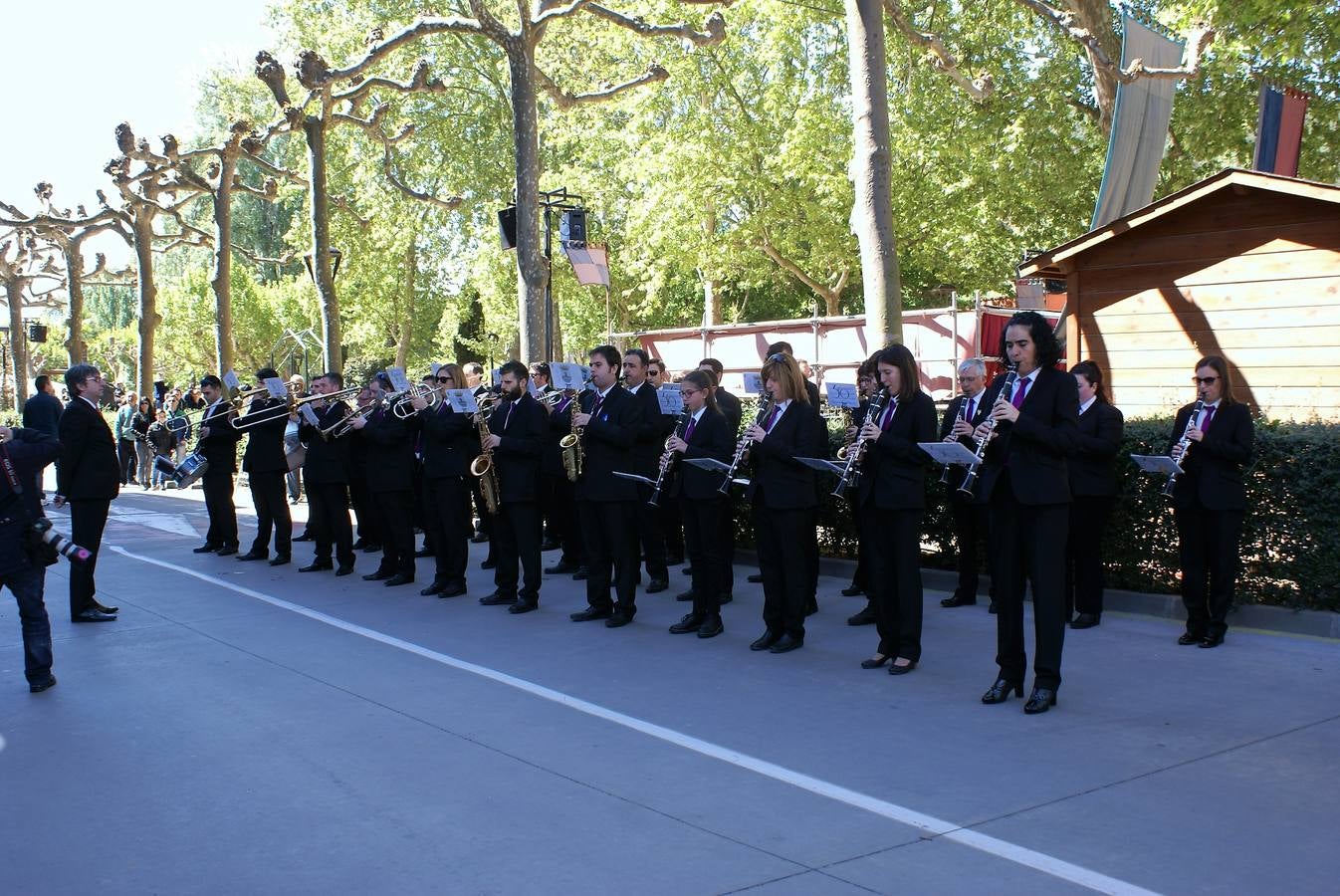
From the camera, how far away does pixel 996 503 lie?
6.64 meters

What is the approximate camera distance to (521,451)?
9531 millimetres

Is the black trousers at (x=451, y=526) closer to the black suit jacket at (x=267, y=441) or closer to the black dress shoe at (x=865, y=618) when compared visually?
the black suit jacket at (x=267, y=441)

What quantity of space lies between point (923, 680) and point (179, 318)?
55.4m

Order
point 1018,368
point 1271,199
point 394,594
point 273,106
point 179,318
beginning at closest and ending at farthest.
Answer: point 1018,368 → point 394,594 → point 1271,199 → point 273,106 → point 179,318

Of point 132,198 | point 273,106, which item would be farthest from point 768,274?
point 273,106

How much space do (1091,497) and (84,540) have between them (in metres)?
8.05

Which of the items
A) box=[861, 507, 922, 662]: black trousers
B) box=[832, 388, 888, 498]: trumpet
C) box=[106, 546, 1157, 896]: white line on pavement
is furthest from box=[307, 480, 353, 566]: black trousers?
box=[861, 507, 922, 662]: black trousers

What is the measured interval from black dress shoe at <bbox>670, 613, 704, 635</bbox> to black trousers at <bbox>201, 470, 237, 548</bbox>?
23.5ft

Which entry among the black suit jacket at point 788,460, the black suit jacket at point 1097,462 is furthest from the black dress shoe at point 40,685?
the black suit jacket at point 1097,462

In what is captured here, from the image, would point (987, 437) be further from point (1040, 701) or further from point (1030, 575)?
point (1040, 701)

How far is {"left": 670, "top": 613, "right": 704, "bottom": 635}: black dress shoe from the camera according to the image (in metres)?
8.80

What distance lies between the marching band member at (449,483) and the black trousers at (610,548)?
1725 millimetres

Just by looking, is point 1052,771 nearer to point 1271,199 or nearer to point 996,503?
point 996,503

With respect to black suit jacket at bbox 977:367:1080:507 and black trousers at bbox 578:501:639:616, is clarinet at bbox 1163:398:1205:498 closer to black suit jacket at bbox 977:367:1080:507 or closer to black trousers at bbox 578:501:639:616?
black suit jacket at bbox 977:367:1080:507
